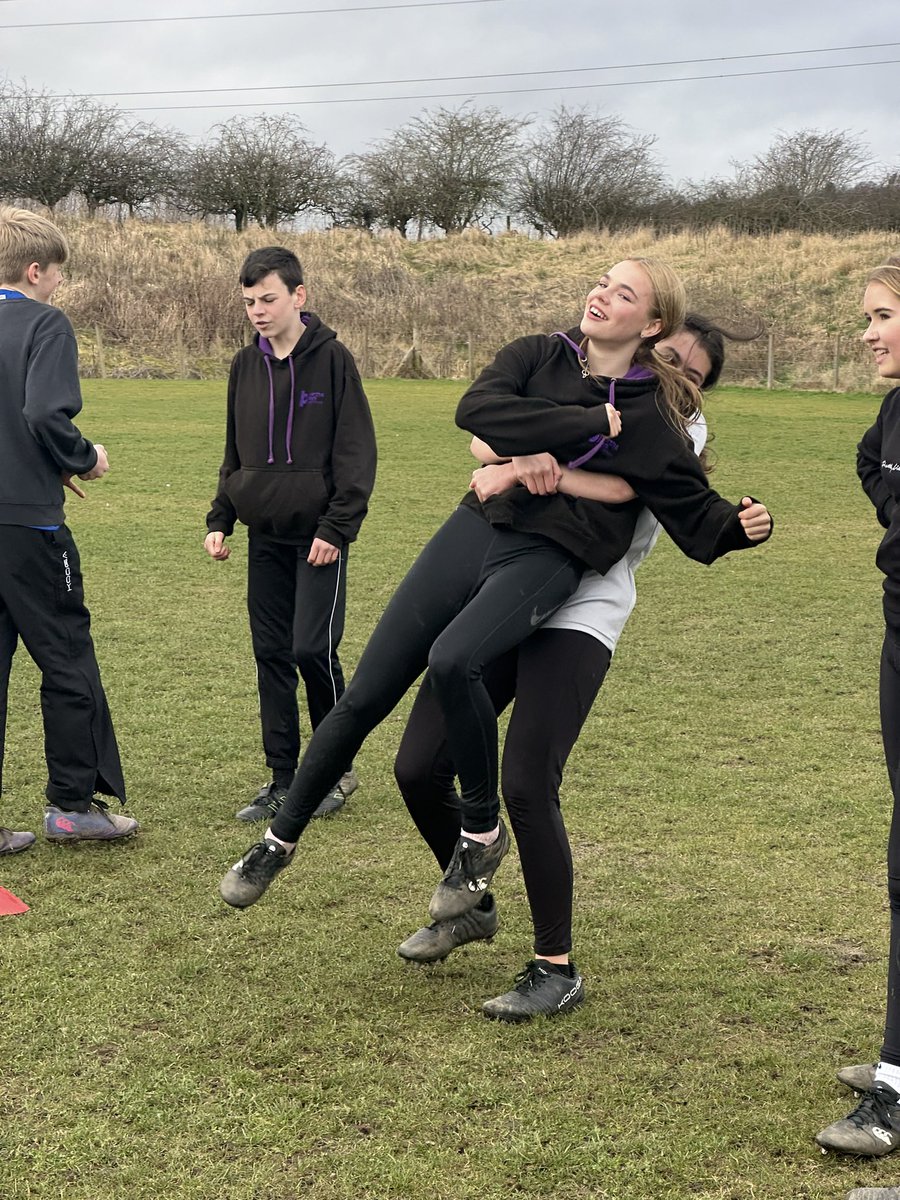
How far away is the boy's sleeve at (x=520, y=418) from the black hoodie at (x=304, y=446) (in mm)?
1776

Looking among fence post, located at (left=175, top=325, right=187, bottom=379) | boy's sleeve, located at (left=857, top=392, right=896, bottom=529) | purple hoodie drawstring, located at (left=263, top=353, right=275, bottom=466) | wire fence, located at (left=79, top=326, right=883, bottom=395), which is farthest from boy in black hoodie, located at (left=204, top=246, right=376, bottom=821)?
fence post, located at (left=175, top=325, right=187, bottom=379)

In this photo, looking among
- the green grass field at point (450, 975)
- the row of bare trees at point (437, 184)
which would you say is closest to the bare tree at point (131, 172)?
the row of bare trees at point (437, 184)

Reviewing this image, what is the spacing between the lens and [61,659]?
197 inches

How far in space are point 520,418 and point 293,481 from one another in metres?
2.01

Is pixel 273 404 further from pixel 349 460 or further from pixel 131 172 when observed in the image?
pixel 131 172

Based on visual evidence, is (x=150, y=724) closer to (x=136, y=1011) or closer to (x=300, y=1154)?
(x=136, y=1011)

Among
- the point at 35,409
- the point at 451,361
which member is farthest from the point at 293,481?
the point at 451,361

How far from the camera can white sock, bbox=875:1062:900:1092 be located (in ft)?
10.1

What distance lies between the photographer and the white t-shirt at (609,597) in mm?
3645

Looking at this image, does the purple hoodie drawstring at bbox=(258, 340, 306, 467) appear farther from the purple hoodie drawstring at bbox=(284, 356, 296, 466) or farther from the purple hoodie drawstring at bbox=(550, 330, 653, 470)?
the purple hoodie drawstring at bbox=(550, 330, 653, 470)

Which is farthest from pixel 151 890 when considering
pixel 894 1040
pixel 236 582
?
pixel 236 582

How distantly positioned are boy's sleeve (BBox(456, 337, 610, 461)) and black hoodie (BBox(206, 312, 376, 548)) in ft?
5.83

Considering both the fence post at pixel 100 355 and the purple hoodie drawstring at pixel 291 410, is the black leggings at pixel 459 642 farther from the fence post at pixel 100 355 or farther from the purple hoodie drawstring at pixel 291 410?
the fence post at pixel 100 355

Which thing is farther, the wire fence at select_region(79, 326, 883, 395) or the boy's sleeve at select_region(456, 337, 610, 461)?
the wire fence at select_region(79, 326, 883, 395)
